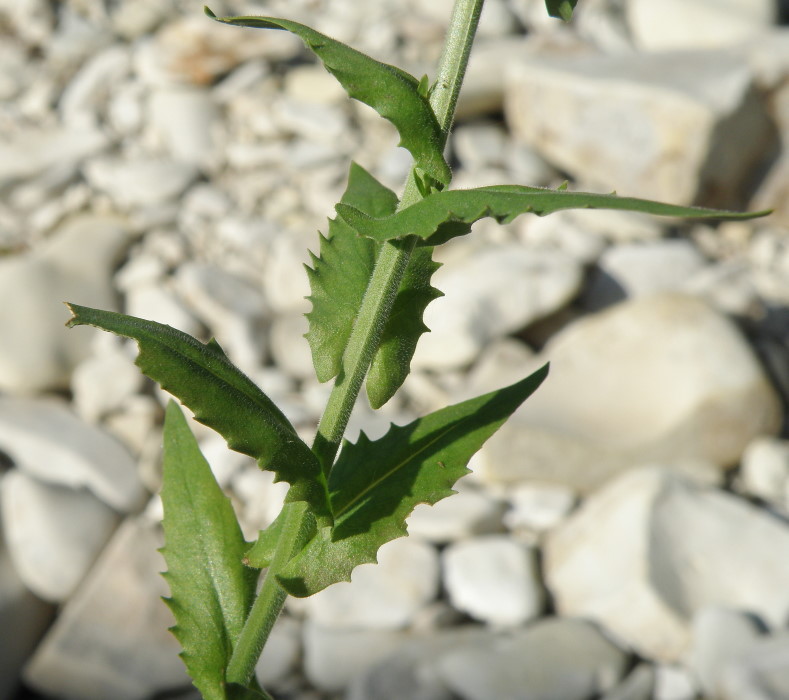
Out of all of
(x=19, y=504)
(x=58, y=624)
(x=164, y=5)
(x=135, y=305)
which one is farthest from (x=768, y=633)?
(x=164, y=5)

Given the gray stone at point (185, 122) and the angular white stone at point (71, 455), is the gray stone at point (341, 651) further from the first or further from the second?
the gray stone at point (185, 122)

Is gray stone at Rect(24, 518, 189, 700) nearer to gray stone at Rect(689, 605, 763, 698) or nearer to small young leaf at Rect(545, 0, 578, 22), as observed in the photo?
gray stone at Rect(689, 605, 763, 698)

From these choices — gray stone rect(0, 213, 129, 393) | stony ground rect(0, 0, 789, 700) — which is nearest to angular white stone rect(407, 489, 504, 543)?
stony ground rect(0, 0, 789, 700)

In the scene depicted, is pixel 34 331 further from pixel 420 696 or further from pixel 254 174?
pixel 420 696

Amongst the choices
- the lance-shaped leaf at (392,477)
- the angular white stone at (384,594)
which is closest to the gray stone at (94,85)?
the angular white stone at (384,594)

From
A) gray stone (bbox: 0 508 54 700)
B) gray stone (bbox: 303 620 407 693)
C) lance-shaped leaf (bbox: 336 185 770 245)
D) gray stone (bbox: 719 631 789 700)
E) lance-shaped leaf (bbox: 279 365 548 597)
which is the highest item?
lance-shaped leaf (bbox: 336 185 770 245)

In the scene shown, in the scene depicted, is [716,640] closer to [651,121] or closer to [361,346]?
[361,346]
